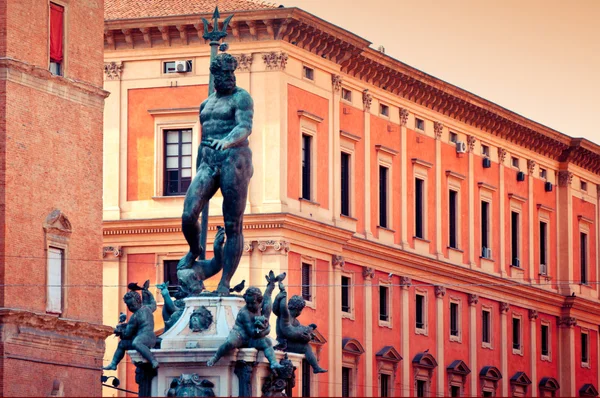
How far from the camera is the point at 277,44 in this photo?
2137 inches

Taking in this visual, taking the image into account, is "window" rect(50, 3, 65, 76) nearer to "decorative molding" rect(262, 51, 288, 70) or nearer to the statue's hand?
"decorative molding" rect(262, 51, 288, 70)

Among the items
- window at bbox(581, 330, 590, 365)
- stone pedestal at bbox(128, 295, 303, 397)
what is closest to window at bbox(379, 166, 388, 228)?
window at bbox(581, 330, 590, 365)

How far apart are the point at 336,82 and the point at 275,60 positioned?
11.1 ft

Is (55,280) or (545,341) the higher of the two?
(545,341)

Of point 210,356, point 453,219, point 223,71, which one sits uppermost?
point 453,219

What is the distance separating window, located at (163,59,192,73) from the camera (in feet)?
180

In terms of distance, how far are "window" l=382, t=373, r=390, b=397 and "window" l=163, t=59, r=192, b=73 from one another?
33.8 ft

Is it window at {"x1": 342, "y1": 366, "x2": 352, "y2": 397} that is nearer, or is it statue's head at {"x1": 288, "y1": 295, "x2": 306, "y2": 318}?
statue's head at {"x1": 288, "y1": 295, "x2": 306, "y2": 318}

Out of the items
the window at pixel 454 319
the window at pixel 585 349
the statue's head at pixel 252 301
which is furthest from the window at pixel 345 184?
the statue's head at pixel 252 301

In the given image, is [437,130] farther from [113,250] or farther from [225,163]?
[225,163]

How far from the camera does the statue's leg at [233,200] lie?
2228 centimetres

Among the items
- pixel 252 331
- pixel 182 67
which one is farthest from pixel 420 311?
pixel 252 331

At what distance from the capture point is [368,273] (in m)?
58.5

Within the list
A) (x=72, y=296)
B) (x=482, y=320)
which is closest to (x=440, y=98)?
(x=482, y=320)
